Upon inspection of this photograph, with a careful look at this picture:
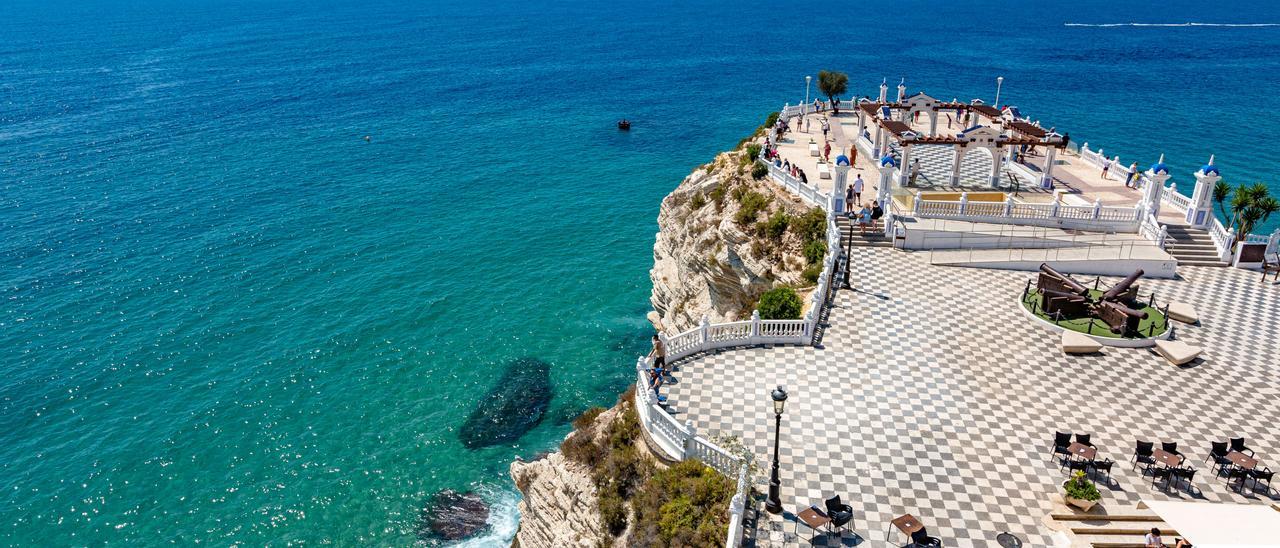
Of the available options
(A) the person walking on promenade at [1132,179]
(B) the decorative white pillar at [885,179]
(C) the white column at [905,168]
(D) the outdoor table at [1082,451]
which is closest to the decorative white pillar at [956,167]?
(C) the white column at [905,168]

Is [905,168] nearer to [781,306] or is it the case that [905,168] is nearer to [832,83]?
[781,306]

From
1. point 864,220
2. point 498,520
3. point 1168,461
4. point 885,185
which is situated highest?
point 885,185

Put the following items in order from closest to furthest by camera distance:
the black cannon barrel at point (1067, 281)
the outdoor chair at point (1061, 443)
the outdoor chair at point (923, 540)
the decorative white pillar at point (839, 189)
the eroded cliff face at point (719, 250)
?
the outdoor chair at point (923, 540)
the outdoor chair at point (1061, 443)
the black cannon barrel at point (1067, 281)
the decorative white pillar at point (839, 189)
the eroded cliff face at point (719, 250)

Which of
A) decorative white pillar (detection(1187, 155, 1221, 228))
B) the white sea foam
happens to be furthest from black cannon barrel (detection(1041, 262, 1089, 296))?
the white sea foam

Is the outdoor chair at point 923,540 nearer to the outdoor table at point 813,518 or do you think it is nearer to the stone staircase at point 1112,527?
the outdoor table at point 813,518

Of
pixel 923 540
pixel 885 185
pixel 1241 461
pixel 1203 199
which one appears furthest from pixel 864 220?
pixel 923 540

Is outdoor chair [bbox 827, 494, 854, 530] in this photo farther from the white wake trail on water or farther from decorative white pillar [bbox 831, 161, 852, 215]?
the white wake trail on water
